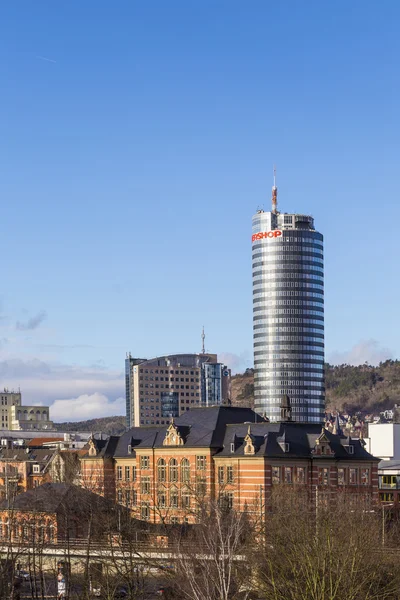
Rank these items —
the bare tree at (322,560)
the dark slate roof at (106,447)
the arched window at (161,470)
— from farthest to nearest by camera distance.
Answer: the dark slate roof at (106,447), the arched window at (161,470), the bare tree at (322,560)

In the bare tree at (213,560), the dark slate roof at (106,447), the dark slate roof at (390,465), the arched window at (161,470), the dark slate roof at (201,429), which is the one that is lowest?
the bare tree at (213,560)

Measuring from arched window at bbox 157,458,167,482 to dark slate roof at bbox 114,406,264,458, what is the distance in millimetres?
1916

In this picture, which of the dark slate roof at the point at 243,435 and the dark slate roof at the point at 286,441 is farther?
the dark slate roof at the point at 243,435

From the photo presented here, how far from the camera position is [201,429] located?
154 meters

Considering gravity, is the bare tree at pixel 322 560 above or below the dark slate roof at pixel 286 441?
below

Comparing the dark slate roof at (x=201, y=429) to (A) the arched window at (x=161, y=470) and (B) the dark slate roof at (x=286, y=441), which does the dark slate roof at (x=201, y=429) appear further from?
(A) the arched window at (x=161, y=470)

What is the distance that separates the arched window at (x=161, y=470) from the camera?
15588 cm

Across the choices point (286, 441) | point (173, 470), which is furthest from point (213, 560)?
point (173, 470)

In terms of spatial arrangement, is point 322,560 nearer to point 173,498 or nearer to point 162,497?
point 173,498

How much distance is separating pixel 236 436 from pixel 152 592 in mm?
39784

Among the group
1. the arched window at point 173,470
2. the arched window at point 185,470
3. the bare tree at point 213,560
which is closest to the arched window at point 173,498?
the arched window at point 173,470

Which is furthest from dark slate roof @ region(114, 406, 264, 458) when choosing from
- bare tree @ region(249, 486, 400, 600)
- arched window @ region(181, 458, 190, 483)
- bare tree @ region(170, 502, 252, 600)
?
bare tree @ region(249, 486, 400, 600)

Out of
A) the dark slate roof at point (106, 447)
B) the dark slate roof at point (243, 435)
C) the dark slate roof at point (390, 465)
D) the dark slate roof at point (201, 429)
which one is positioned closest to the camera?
the dark slate roof at point (243, 435)

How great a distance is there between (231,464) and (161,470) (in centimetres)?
1242
